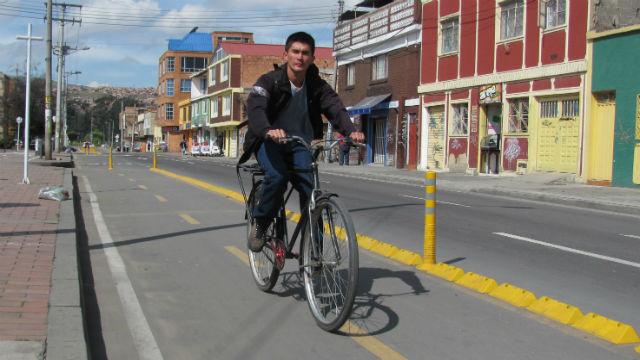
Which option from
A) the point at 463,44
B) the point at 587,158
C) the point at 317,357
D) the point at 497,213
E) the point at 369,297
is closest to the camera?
the point at 317,357

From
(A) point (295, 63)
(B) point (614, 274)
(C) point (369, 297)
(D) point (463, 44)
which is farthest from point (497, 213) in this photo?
(D) point (463, 44)

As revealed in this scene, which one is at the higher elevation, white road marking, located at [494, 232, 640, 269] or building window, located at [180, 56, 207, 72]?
building window, located at [180, 56, 207, 72]

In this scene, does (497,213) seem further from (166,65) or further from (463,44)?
(166,65)

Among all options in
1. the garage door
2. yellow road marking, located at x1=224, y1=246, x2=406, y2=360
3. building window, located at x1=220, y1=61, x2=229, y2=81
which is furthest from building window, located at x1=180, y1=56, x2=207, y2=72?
yellow road marking, located at x1=224, y1=246, x2=406, y2=360

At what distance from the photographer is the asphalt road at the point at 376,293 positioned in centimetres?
471

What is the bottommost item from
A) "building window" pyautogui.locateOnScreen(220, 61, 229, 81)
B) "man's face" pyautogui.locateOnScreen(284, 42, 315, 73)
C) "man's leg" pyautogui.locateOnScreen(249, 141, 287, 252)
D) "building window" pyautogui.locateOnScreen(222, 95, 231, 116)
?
"man's leg" pyautogui.locateOnScreen(249, 141, 287, 252)

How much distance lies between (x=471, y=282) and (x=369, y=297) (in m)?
1.16

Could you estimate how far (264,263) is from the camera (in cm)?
626

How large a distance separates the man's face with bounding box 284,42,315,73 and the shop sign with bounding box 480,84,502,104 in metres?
21.1

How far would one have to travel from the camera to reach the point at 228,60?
67938 millimetres

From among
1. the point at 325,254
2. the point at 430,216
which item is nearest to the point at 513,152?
the point at 430,216

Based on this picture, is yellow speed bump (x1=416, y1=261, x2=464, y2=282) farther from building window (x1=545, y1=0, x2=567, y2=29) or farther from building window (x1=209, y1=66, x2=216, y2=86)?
building window (x1=209, y1=66, x2=216, y2=86)

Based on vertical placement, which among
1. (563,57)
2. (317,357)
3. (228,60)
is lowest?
(317,357)

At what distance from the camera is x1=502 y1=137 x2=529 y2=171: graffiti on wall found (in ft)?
79.2
